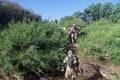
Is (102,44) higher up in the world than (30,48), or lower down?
lower down

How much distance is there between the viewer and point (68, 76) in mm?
18766

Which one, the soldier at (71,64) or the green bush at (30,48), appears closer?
the soldier at (71,64)

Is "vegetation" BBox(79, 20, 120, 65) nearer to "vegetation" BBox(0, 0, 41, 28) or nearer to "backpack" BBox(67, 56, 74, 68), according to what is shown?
"vegetation" BBox(0, 0, 41, 28)

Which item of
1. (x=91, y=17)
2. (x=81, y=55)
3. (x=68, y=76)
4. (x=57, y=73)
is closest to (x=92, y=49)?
(x=81, y=55)

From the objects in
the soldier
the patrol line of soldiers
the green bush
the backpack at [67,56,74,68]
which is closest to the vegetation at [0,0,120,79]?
the green bush

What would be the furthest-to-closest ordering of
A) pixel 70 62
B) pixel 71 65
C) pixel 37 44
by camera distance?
pixel 37 44
pixel 71 65
pixel 70 62

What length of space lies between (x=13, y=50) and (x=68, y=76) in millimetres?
3376

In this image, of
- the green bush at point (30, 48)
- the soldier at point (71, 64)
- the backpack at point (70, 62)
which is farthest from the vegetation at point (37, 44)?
the backpack at point (70, 62)

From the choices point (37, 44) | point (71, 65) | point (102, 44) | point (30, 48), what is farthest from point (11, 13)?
point (71, 65)

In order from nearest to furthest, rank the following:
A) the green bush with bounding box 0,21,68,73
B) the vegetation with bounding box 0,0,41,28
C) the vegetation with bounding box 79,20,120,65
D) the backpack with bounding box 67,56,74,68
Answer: the backpack with bounding box 67,56,74,68
the green bush with bounding box 0,21,68,73
the vegetation with bounding box 79,20,120,65
the vegetation with bounding box 0,0,41,28

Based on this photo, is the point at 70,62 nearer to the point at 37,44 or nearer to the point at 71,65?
the point at 71,65

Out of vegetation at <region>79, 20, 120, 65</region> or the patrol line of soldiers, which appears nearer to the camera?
the patrol line of soldiers

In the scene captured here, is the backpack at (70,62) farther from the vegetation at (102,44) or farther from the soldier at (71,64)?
the vegetation at (102,44)

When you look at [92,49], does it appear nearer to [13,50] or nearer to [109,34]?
[109,34]
